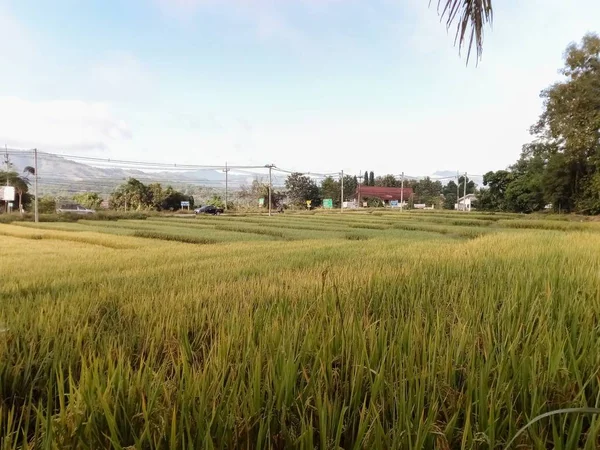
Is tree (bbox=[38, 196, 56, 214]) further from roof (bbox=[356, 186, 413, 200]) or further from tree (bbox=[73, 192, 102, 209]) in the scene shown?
roof (bbox=[356, 186, 413, 200])

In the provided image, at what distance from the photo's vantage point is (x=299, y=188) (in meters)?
60.7

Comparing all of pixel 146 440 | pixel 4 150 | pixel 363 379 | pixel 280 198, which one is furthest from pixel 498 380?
pixel 280 198

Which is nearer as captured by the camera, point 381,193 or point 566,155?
point 566,155

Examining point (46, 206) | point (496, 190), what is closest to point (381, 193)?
point (496, 190)

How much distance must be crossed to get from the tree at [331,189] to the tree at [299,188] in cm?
516

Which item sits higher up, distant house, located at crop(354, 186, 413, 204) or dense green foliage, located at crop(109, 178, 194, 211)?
distant house, located at crop(354, 186, 413, 204)

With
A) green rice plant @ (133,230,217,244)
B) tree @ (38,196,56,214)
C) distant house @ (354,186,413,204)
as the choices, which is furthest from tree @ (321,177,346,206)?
green rice plant @ (133,230,217,244)

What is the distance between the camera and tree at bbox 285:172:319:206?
198 feet

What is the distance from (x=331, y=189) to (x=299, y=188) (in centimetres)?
846

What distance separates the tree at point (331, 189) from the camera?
66.1 m

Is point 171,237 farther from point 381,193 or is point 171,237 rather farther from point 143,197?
→ point 381,193

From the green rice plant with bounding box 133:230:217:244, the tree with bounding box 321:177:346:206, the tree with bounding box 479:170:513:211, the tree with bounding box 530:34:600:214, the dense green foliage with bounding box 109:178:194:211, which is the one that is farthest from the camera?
the tree with bounding box 321:177:346:206

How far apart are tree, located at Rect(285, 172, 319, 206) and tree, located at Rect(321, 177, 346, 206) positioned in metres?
5.16

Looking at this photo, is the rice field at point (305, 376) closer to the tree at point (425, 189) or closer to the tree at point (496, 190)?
the tree at point (496, 190)
